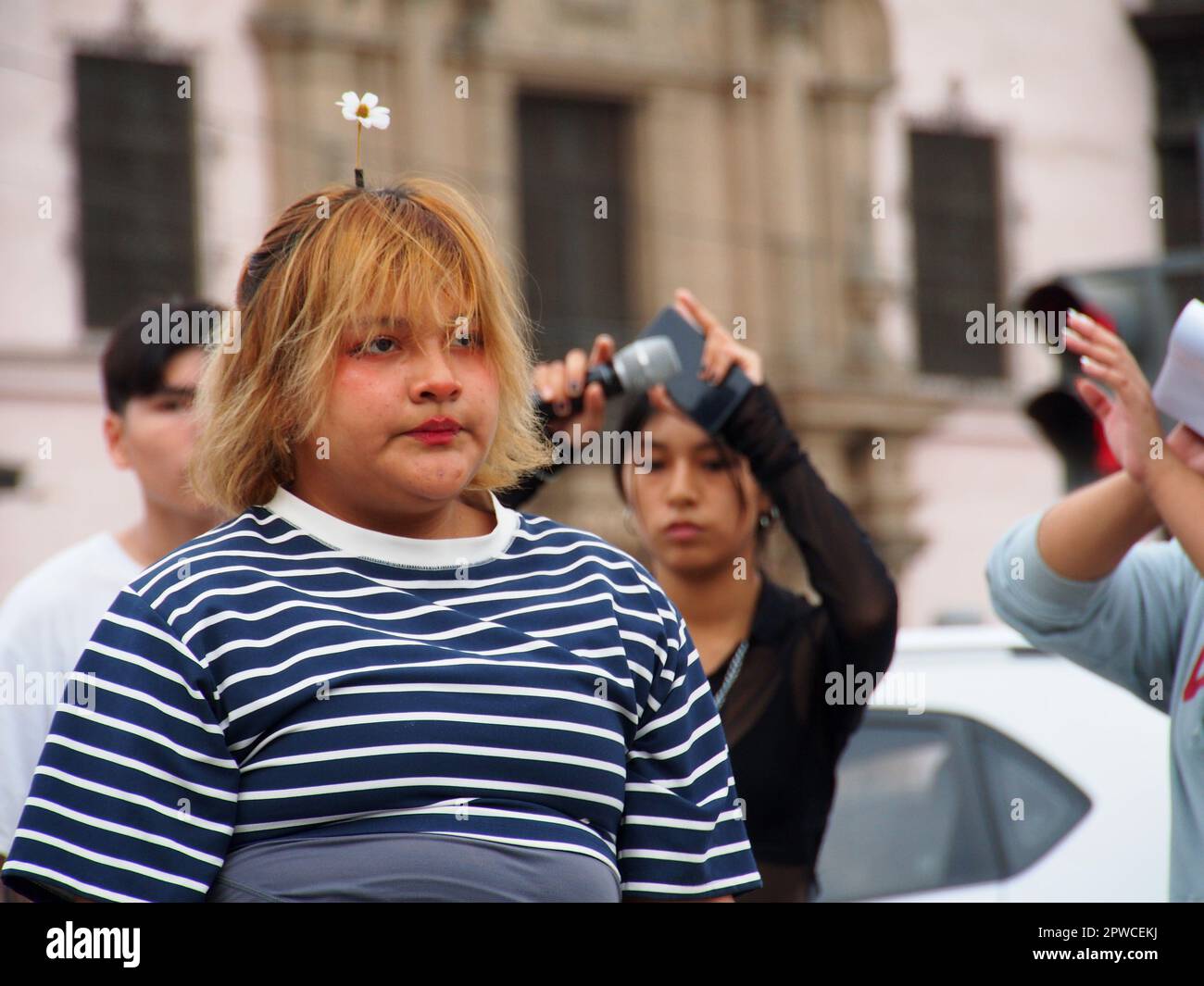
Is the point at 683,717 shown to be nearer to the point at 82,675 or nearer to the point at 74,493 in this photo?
the point at 82,675

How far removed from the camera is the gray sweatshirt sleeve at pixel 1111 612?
280 centimetres

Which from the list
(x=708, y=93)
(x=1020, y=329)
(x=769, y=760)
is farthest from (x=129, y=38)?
(x=769, y=760)

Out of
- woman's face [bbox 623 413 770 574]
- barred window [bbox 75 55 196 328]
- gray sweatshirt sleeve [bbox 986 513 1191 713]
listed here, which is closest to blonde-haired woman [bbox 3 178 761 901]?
gray sweatshirt sleeve [bbox 986 513 1191 713]

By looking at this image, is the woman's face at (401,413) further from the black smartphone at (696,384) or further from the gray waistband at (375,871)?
the black smartphone at (696,384)

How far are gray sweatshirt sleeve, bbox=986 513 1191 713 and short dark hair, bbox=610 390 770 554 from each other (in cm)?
58

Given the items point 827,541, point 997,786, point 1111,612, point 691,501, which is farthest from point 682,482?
point 997,786

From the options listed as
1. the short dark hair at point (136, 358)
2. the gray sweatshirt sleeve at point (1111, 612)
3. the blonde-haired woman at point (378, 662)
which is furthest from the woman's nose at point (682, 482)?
the blonde-haired woman at point (378, 662)

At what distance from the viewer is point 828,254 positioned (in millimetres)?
14812

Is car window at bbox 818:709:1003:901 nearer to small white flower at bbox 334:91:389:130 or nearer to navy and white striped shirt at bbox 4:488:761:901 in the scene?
navy and white striped shirt at bbox 4:488:761:901

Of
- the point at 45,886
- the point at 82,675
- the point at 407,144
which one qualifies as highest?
the point at 407,144

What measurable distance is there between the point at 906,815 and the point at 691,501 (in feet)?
2.72

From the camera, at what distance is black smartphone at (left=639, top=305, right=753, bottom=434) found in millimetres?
3092

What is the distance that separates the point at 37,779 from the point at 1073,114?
1508 centimetres

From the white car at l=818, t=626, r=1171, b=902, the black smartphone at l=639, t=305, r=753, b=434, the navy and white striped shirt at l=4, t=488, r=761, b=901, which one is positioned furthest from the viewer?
the white car at l=818, t=626, r=1171, b=902
